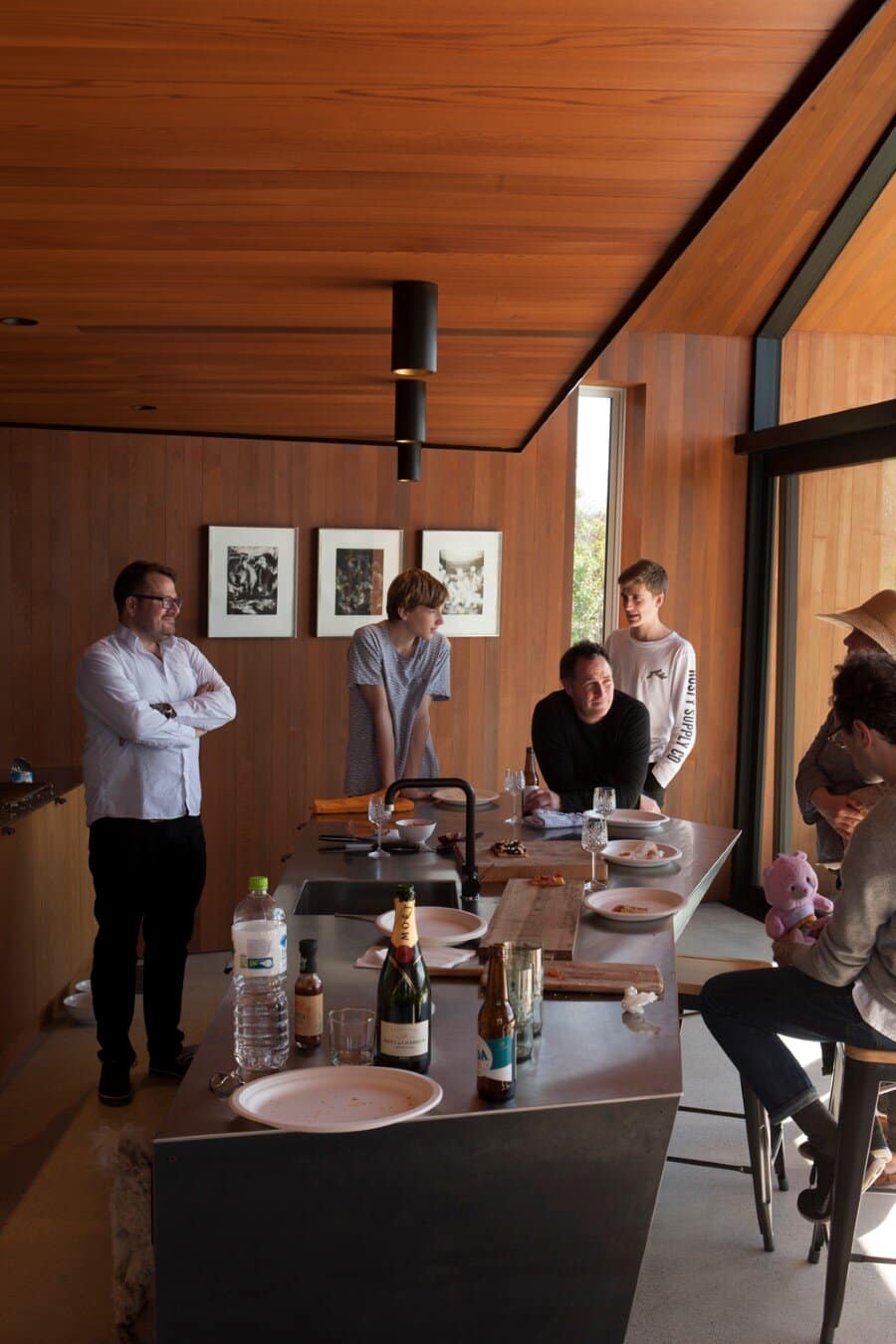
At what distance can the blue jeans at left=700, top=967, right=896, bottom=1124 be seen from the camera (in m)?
2.81

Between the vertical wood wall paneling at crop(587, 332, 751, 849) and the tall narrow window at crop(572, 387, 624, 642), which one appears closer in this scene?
the vertical wood wall paneling at crop(587, 332, 751, 849)

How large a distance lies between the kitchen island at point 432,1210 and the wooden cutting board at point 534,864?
1.21 m

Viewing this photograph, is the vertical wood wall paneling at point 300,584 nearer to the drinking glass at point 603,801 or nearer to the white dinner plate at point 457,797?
the white dinner plate at point 457,797

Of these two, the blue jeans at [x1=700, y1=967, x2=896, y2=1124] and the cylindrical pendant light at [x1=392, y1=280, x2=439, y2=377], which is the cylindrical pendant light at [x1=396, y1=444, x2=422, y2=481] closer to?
the cylindrical pendant light at [x1=392, y1=280, x2=439, y2=377]

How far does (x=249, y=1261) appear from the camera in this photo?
1899mm

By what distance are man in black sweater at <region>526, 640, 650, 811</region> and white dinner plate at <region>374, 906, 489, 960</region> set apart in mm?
1304

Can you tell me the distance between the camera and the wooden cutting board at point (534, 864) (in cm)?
343

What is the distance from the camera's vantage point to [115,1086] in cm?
410

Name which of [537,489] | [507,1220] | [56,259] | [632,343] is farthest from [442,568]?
[507,1220]

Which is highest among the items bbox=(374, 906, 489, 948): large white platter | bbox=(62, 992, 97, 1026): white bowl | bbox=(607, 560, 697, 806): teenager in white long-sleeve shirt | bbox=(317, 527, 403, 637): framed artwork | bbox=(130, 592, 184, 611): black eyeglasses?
bbox=(317, 527, 403, 637): framed artwork

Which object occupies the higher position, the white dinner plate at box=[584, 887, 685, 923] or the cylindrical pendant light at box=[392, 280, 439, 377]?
the cylindrical pendant light at box=[392, 280, 439, 377]

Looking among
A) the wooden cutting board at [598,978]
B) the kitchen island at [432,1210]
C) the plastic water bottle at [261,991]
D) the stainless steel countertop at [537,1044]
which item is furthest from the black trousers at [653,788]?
the plastic water bottle at [261,991]

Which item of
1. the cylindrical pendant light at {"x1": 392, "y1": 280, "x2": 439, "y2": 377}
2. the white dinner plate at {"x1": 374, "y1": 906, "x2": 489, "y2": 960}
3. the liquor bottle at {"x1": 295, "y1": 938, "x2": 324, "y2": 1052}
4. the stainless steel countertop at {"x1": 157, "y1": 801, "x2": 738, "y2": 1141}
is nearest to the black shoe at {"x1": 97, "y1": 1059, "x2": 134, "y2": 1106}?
the stainless steel countertop at {"x1": 157, "y1": 801, "x2": 738, "y2": 1141}

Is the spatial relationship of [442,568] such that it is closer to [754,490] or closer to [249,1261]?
[754,490]
